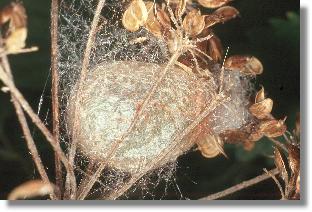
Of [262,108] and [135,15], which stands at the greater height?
[135,15]

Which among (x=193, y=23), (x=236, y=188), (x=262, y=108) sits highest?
(x=193, y=23)

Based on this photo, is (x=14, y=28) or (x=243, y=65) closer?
(x=14, y=28)

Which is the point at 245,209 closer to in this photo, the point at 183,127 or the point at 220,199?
the point at 220,199

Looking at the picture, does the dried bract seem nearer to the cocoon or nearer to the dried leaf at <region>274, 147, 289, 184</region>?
the cocoon

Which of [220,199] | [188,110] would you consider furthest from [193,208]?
[188,110]

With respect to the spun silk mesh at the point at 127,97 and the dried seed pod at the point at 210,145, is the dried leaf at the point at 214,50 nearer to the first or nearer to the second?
the spun silk mesh at the point at 127,97

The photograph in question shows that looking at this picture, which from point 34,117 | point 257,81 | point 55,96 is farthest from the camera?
point 257,81

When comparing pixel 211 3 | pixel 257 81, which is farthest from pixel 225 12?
pixel 257 81

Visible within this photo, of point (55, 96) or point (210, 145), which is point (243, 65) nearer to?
point (210, 145)

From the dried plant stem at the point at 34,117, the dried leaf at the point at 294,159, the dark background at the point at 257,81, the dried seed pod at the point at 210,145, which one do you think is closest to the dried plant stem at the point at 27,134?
the dried plant stem at the point at 34,117

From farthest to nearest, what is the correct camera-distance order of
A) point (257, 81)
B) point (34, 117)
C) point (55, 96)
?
point (257, 81) → point (55, 96) → point (34, 117)
